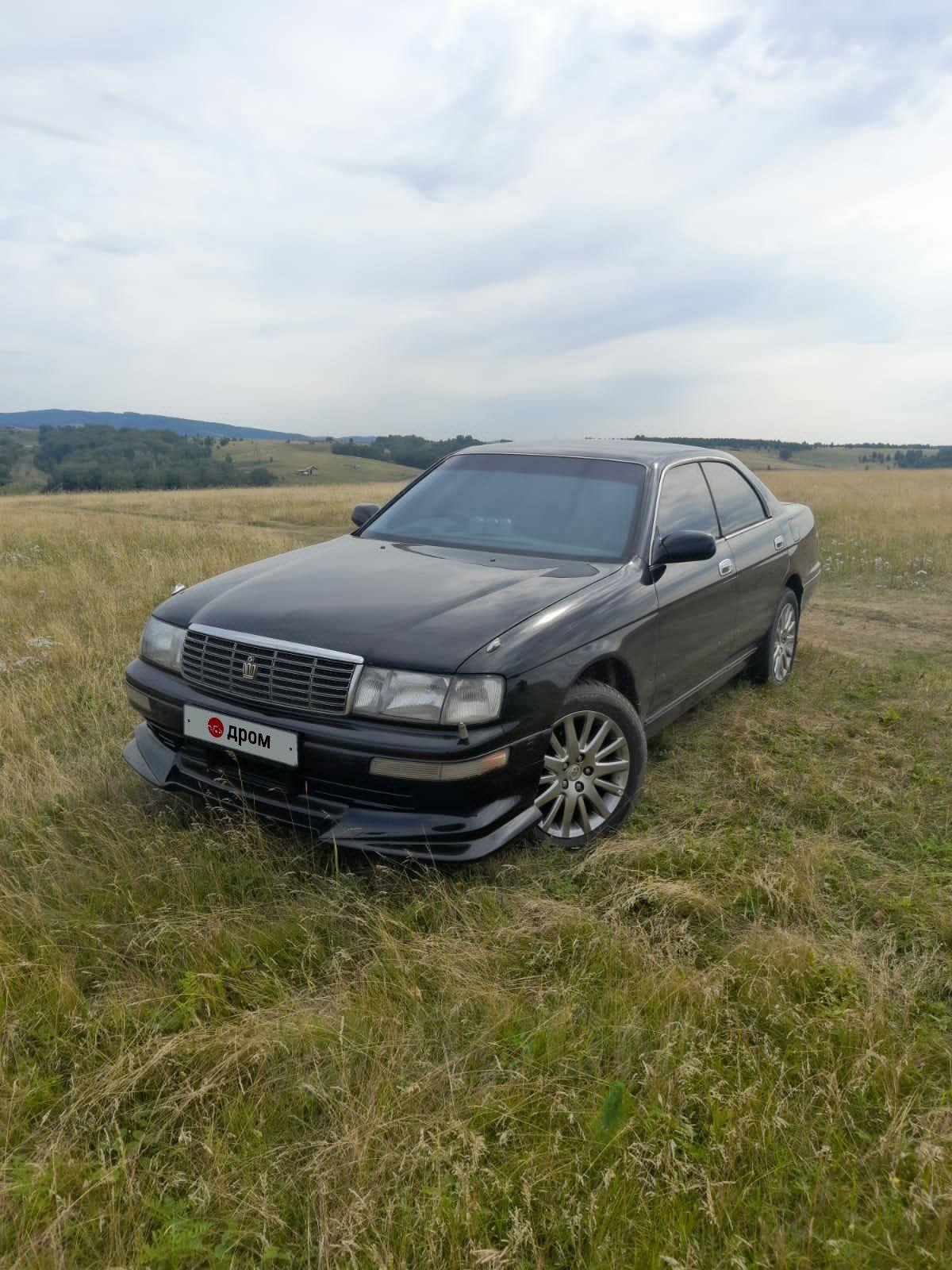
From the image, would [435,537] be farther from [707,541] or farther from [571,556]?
[707,541]

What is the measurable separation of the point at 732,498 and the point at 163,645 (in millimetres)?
3334

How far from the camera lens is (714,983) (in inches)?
92.7

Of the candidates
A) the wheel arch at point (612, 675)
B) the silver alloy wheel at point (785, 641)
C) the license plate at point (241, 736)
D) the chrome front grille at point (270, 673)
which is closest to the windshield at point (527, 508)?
the wheel arch at point (612, 675)

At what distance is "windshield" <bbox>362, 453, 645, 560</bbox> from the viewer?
3.86 metres

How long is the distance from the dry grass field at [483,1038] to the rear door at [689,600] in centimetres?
56

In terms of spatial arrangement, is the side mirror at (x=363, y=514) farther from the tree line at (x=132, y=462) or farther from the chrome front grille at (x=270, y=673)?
the tree line at (x=132, y=462)

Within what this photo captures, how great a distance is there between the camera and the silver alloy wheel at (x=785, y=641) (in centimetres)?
546

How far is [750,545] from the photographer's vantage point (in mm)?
4914

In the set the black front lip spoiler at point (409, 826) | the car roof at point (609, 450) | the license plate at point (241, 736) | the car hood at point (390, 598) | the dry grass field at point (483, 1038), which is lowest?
the dry grass field at point (483, 1038)

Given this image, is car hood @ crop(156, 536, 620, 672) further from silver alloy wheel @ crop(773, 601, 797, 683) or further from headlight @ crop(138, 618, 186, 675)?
silver alloy wheel @ crop(773, 601, 797, 683)

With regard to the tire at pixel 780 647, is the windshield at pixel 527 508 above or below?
above

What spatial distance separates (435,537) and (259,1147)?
2.76m

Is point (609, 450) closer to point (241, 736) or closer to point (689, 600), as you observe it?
point (689, 600)

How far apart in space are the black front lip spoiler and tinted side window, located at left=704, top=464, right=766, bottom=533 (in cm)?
256
